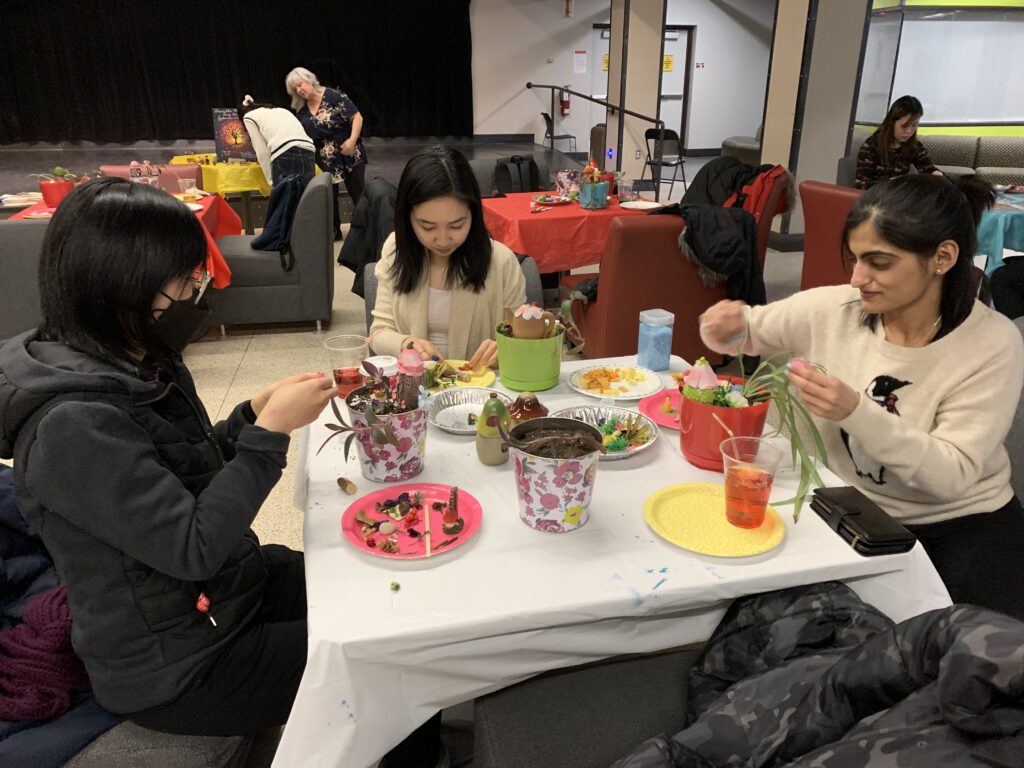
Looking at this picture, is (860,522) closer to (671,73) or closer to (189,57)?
(671,73)

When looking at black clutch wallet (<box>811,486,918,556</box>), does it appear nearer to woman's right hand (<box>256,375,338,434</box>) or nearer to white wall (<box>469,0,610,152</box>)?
woman's right hand (<box>256,375,338,434</box>)

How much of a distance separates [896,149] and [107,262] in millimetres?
5294

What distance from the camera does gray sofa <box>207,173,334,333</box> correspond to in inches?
160

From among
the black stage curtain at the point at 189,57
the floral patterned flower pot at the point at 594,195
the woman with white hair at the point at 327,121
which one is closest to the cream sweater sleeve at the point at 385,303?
the floral patterned flower pot at the point at 594,195

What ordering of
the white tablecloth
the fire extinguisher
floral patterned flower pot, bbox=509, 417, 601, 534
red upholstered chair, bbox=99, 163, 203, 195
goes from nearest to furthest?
the white tablecloth
floral patterned flower pot, bbox=509, 417, 601, 534
red upholstered chair, bbox=99, 163, 203, 195
the fire extinguisher

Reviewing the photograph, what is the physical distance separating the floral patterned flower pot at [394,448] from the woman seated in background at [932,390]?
25.7 inches

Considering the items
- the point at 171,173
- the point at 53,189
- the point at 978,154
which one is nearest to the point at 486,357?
the point at 53,189

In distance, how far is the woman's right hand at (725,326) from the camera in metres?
1.65

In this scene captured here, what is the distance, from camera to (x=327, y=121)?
5730 mm

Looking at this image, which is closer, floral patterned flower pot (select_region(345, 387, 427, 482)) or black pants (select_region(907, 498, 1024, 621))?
floral patterned flower pot (select_region(345, 387, 427, 482))

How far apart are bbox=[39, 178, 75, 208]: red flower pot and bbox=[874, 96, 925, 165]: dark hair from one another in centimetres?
514

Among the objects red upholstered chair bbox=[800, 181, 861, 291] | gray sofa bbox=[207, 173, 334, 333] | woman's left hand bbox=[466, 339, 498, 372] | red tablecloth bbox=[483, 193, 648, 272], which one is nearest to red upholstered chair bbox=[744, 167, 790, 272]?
red upholstered chair bbox=[800, 181, 861, 291]

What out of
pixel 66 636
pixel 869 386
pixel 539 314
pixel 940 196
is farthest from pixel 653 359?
pixel 66 636

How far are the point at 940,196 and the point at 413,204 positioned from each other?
3.99 feet
